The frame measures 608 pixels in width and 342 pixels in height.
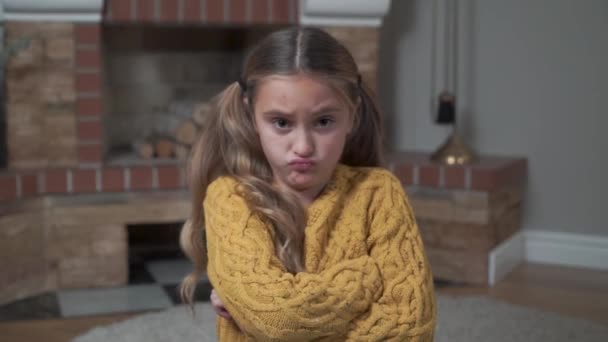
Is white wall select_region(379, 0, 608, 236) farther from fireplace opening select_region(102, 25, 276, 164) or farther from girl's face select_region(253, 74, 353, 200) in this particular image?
girl's face select_region(253, 74, 353, 200)

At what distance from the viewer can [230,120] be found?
49.2 inches

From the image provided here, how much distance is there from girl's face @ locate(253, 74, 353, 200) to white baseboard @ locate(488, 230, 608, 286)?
64.1 inches

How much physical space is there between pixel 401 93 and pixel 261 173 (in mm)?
1917

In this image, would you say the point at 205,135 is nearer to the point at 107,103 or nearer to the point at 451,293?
the point at 451,293

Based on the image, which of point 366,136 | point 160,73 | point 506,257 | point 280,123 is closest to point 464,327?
point 506,257

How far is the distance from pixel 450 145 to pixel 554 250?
1.76ft

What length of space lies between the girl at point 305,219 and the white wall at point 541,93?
172 centimetres

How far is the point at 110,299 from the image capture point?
238 centimetres

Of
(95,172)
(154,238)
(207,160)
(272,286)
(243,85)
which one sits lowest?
(154,238)

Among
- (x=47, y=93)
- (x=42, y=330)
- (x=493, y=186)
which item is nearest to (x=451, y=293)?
(x=493, y=186)

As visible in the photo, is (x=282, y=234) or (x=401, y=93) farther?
(x=401, y=93)

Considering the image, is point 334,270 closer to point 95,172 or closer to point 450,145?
point 95,172

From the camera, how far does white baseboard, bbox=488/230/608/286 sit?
2.74m

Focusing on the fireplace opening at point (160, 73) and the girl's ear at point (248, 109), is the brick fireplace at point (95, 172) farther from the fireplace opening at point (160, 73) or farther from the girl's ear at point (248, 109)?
the girl's ear at point (248, 109)
